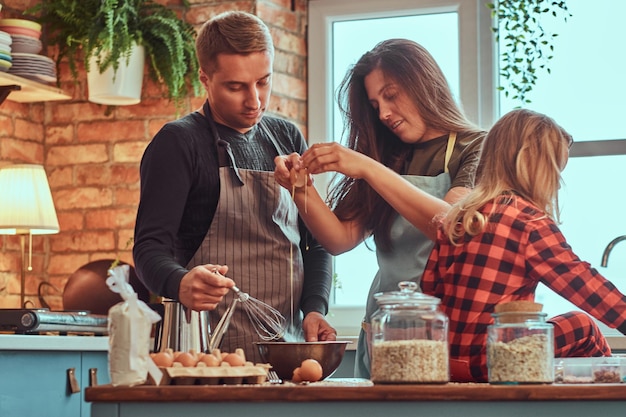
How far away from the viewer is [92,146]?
3809 mm

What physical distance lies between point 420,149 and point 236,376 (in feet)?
2.77

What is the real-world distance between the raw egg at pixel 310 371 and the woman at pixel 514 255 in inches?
8.9

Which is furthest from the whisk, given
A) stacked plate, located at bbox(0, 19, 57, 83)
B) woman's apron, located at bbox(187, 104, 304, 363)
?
stacked plate, located at bbox(0, 19, 57, 83)

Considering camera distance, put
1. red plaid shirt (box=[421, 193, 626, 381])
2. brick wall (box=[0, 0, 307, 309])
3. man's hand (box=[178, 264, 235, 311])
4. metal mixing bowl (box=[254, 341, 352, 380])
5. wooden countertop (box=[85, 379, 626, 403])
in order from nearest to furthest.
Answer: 1. wooden countertop (box=[85, 379, 626, 403])
2. red plaid shirt (box=[421, 193, 626, 381])
3. metal mixing bowl (box=[254, 341, 352, 380])
4. man's hand (box=[178, 264, 235, 311])
5. brick wall (box=[0, 0, 307, 309])

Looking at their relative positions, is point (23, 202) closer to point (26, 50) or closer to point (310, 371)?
point (26, 50)

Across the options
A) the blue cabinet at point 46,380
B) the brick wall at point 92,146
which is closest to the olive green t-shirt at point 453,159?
the blue cabinet at point 46,380

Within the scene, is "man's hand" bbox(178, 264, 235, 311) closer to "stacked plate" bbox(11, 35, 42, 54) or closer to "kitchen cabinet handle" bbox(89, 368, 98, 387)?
"kitchen cabinet handle" bbox(89, 368, 98, 387)

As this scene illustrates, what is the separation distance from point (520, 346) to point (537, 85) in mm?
2459

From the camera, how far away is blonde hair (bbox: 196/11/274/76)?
84.0 inches

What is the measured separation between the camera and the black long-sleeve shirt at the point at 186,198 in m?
2.01

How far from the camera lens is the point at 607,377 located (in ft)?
4.77

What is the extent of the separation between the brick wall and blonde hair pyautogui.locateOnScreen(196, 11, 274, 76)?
4.81ft

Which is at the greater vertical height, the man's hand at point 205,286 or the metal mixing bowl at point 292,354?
the man's hand at point 205,286

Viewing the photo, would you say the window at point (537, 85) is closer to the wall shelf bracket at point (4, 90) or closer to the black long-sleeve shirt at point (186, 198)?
the wall shelf bracket at point (4, 90)
